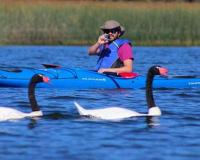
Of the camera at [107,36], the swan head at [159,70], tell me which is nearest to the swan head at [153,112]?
the swan head at [159,70]

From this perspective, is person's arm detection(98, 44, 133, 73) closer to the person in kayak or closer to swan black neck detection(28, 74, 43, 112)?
the person in kayak

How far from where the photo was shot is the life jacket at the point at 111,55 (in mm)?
15992

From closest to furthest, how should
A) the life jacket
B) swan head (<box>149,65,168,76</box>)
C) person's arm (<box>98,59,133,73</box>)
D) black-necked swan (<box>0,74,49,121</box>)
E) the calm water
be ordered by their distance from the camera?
the calm water → black-necked swan (<box>0,74,49,121</box>) → swan head (<box>149,65,168,76</box>) → person's arm (<box>98,59,133,73</box>) → the life jacket

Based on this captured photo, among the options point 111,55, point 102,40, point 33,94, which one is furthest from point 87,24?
point 33,94

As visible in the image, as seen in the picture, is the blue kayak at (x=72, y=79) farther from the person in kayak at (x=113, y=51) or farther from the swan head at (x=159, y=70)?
the swan head at (x=159, y=70)

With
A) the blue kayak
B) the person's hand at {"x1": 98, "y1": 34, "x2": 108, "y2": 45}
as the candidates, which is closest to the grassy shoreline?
the blue kayak

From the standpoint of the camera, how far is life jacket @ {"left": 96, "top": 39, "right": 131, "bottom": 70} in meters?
16.0

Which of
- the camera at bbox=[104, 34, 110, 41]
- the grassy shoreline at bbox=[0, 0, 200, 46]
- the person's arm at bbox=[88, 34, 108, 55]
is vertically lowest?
the grassy shoreline at bbox=[0, 0, 200, 46]

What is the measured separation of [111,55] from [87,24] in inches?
621

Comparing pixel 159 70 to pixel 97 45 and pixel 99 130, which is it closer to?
pixel 99 130

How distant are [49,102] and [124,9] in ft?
59.8

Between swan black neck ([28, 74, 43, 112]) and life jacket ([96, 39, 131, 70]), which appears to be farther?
life jacket ([96, 39, 131, 70])

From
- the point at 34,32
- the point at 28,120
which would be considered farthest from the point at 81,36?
the point at 28,120

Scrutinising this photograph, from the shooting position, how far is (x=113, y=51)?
52.6 feet
